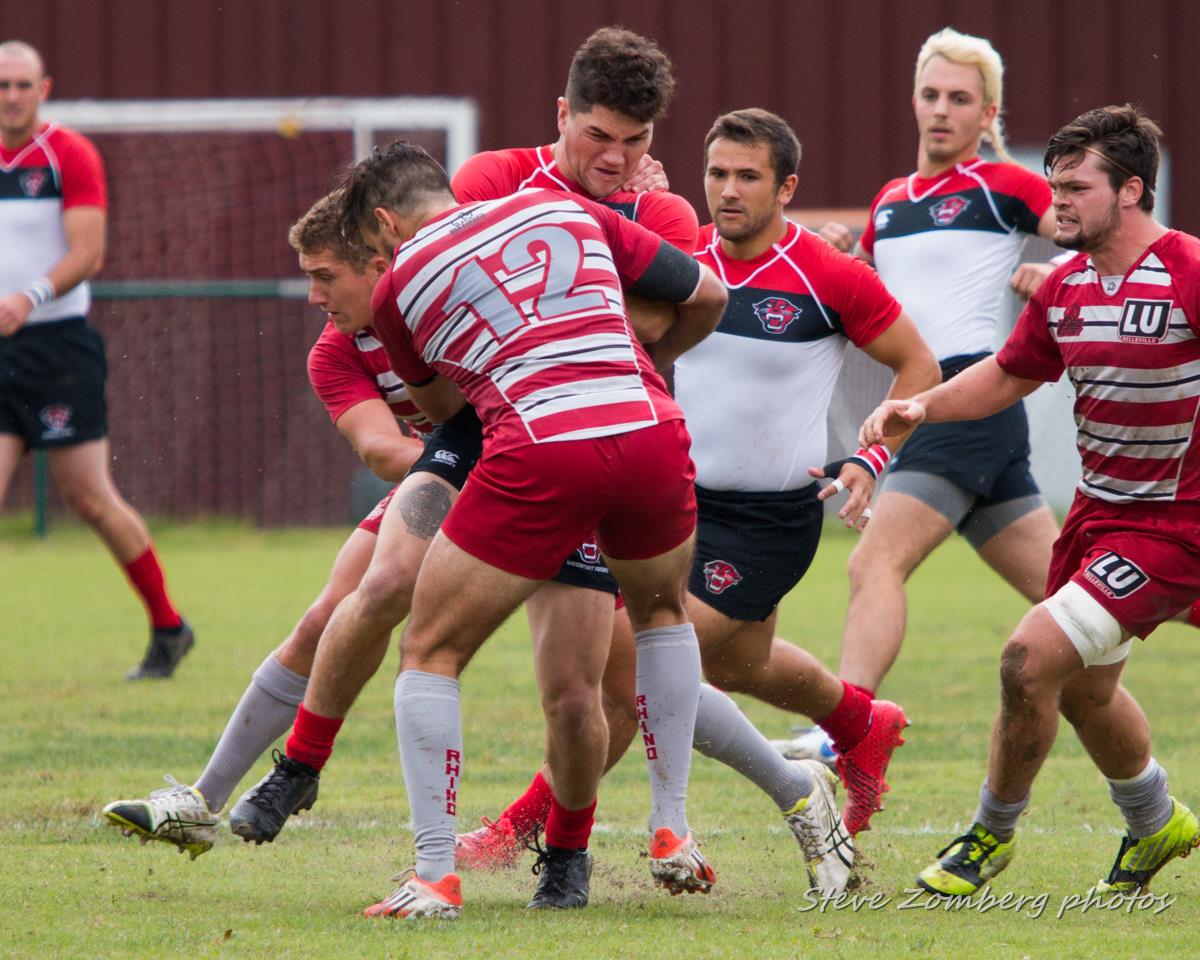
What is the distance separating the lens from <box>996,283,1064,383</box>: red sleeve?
4.79 meters

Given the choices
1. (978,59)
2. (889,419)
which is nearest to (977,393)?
(889,419)

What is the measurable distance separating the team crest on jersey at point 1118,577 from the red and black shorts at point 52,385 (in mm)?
5162

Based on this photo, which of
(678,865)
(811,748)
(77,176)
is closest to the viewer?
(678,865)

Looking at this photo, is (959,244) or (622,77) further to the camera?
(959,244)

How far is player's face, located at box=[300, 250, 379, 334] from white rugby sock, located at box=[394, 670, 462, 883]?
1250 mm

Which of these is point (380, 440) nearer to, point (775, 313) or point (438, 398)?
point (438, 398)

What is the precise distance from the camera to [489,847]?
16.9 feet

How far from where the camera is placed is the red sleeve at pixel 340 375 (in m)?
5.35

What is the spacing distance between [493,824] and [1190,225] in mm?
14646

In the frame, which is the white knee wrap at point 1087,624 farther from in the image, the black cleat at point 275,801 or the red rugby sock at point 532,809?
the black cleat at point 275,801

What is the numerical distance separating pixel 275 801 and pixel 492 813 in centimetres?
111

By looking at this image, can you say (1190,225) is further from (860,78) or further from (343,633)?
(343,633)

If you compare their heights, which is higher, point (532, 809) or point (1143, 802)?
point (1143, 802)

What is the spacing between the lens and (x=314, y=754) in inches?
191
